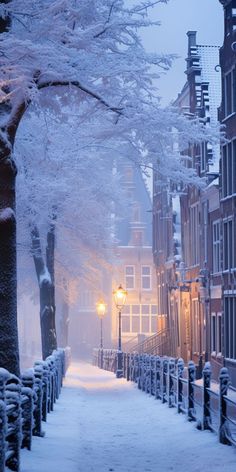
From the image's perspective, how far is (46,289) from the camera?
3516cm

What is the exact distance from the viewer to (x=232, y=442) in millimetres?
14820

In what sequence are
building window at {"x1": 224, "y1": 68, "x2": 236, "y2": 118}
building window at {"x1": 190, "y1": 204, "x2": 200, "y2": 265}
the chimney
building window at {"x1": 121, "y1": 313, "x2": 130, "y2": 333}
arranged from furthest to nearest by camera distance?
building window at {"x1": 121, "y1": 313, "x2": 130, "y2": 333}, the chimney, building window at {"x1": 190, "y1": 204, "x2": 200, "y2": 265}, building window at {"x1": 224, "y1": 68, "x2": 236, "y2": 118}

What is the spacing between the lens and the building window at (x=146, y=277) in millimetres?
83562

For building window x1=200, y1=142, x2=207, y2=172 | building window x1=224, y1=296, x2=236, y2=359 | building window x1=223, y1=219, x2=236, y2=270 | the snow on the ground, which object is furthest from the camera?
building window x1=200, y1=142, x2=207, y2=172

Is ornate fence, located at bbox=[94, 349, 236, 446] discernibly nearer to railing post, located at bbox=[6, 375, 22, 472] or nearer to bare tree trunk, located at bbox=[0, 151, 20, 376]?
railing post, located at bbox=[6, 375, 22, 472]

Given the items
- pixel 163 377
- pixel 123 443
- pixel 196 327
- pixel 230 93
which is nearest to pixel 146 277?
pixel 196 327

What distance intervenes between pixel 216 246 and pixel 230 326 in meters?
5.60

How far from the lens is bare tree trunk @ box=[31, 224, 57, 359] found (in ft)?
115

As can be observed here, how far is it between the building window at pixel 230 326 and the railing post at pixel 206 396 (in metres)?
17.0

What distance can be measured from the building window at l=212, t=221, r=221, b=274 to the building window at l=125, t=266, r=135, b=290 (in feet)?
139

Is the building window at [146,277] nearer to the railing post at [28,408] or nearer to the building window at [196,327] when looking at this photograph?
the building window at [196,327]

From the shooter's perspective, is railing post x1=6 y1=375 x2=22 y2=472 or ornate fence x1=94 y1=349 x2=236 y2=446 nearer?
railing post x1=6 y1=375 x2=22 y2=472

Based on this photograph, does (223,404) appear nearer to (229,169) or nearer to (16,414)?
(16,414)

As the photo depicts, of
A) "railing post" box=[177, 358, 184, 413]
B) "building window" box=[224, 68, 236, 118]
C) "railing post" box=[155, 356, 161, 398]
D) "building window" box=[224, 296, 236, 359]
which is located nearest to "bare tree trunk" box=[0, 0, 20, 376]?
"railing post" box=[177, 358, 184, 413]
